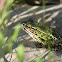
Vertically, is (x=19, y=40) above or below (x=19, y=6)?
below

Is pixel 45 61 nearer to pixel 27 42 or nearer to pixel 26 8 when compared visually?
pixel 27 42

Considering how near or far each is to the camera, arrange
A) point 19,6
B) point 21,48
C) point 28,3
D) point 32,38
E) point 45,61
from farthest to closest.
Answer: point 28,3, point 19,6, point 32,38, point 45,61, point 21,48

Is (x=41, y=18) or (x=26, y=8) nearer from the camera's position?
(x=41, y=18)

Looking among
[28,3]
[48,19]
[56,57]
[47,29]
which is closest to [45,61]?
[56,57]

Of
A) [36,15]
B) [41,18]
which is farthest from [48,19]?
[36,15]

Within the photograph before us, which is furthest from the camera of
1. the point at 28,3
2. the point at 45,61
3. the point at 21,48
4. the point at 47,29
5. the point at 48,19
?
the point at 28,3

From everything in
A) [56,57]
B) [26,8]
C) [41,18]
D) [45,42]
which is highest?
[26,8]

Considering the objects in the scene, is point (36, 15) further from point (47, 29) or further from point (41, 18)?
point (47, 29)

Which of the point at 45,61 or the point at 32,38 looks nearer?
the point at 45,61

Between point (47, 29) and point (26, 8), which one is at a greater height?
point (26, 8)
